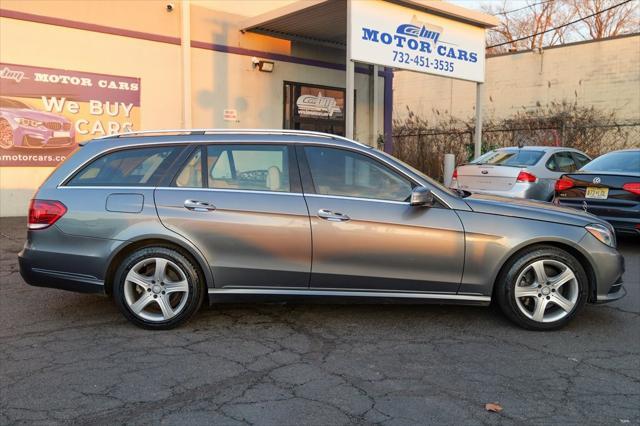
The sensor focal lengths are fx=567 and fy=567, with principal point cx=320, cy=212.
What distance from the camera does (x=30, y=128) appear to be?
10914 millimetres

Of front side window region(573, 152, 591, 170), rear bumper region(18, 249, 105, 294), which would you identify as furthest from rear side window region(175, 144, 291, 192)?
front side window region(573, 152, 591, 170)

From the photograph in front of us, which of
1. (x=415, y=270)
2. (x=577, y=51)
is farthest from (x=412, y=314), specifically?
(x=577, y=51)

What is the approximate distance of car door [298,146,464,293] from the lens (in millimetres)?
4660

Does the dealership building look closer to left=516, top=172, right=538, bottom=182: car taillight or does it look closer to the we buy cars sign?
the we buy cars sign

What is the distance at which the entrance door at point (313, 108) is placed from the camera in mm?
14594

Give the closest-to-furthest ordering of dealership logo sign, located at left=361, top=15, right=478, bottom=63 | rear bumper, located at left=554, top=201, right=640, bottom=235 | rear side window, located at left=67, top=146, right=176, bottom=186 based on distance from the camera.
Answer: rear side window, located at left=67, top=146, right=176, bottom=186, rear bumper, located at left=554, top=201, right=640, bottom=235, dealership logo sign, located at left=361, top=15, right=478, bottom=63

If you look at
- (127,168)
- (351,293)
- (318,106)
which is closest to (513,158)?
(318,106)

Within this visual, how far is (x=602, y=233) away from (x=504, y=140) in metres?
17.6

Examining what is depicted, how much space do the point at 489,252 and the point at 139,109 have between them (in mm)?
9582

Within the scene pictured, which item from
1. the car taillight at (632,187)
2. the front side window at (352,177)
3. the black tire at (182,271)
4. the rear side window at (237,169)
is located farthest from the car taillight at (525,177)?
the black tire at (182,271)

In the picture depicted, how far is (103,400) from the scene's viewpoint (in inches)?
137

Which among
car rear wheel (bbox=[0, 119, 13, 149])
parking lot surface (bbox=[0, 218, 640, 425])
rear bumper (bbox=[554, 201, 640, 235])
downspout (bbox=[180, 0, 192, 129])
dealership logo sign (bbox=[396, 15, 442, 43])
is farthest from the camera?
downspout (bbox=[180, 0, 192, 129])

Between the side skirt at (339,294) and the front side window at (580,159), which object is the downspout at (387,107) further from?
the side skirt at (339,294)

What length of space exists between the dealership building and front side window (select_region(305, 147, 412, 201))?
6143mm
